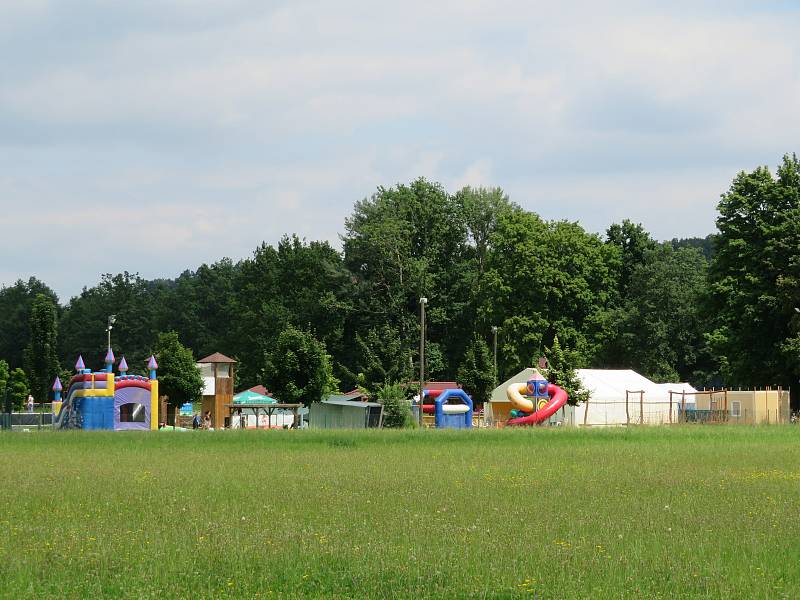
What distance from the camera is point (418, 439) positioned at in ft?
153

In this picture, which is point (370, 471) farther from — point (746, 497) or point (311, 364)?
point (311, 364)

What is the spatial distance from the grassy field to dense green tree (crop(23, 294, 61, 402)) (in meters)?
69.3

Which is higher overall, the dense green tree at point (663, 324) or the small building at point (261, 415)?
the dense green tree at point (663, 324)

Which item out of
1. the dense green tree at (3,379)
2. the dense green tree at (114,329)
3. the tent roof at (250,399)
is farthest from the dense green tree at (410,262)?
the dense green tree at (114,329)

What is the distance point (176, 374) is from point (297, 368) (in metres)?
11.5

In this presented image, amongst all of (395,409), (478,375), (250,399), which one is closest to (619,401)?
(478,375)

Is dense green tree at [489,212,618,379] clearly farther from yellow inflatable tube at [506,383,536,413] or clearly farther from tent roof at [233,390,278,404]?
yellow inflatable tube at [506,383,536,413]

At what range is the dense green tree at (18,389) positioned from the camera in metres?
99.7

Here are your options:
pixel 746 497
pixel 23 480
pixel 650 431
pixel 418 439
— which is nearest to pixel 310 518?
pixel 746 497

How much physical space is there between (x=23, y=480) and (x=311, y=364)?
45753 mm

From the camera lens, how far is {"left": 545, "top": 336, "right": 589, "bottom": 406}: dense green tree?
73250mm

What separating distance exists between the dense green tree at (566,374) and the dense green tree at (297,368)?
14.5 m

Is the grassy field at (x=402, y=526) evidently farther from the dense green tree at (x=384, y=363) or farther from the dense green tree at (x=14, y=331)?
Result: the dense green tree at (x=14, y=331)

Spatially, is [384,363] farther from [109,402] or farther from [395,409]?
[109,402]
